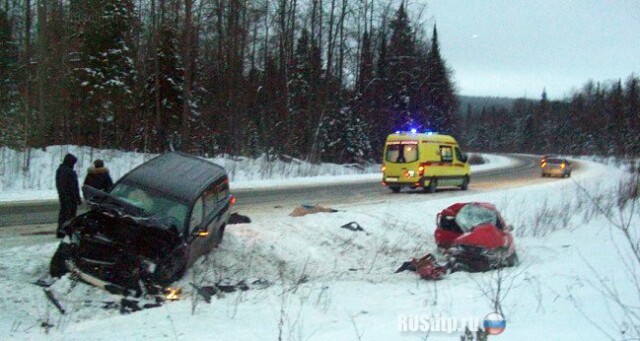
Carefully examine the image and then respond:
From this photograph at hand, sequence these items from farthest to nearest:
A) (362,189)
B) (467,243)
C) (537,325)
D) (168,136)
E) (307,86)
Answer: (307,86)
(168,136)
(362,189)
(467,243)
(537,325)

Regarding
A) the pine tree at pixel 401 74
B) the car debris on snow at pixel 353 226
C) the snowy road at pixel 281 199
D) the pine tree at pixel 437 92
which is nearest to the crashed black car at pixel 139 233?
the car debris on snow at pixel 353 226

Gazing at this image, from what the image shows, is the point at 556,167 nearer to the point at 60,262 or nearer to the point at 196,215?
the point at 196,215

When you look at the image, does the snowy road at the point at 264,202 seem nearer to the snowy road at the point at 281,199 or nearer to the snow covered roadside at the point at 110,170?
the snowy road at the point at 281,199

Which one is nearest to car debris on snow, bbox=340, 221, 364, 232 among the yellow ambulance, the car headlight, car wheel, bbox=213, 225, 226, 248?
car wheel, bbox=213, 225, 226, 248

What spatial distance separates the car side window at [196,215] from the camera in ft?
29.0

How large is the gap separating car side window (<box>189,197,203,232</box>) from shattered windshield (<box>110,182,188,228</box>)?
0.63ft

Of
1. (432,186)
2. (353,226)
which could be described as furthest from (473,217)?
(432,186)

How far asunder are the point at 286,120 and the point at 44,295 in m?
31.9

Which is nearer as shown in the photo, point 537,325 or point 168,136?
point 537,325

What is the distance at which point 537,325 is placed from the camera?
255 inches

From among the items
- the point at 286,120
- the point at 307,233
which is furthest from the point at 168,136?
the point at 307,233

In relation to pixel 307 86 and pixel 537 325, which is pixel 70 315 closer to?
pixel 537 325

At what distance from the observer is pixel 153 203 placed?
29.0ft

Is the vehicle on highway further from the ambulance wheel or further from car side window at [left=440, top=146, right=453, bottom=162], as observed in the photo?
the ambulance wheel
